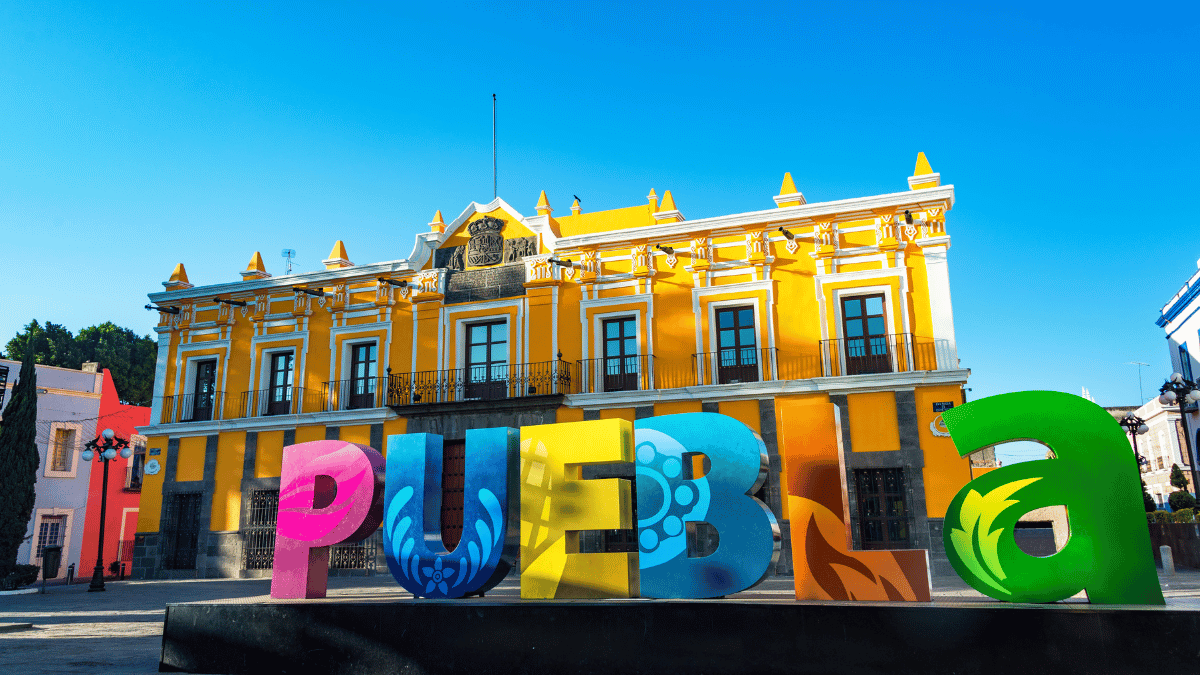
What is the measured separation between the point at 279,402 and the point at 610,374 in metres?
9.69

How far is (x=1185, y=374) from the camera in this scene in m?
28.6

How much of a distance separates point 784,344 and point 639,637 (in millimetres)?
13023

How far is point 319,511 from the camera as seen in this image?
27.8ft

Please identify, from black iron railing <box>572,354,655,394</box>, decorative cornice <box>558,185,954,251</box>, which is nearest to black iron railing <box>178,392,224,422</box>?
black iron railing <box>572,354,655,394</box>

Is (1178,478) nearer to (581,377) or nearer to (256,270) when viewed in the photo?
(581,377)

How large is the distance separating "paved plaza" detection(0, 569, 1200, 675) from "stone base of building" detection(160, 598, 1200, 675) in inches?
16.9

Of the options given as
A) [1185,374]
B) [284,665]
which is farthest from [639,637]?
[1185,374]

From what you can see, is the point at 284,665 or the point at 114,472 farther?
the point at 114,472

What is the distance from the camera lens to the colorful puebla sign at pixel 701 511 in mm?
6160

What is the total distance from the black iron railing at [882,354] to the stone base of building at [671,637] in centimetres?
1255

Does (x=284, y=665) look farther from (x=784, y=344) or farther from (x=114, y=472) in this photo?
(x=114, y=472)

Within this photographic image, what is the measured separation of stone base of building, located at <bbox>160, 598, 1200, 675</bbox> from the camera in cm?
557

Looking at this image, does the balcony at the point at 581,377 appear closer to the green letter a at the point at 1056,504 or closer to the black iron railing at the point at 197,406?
the black iron railing at the point at 197,406

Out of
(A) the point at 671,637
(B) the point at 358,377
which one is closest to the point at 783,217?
(B) the point at 358,377
